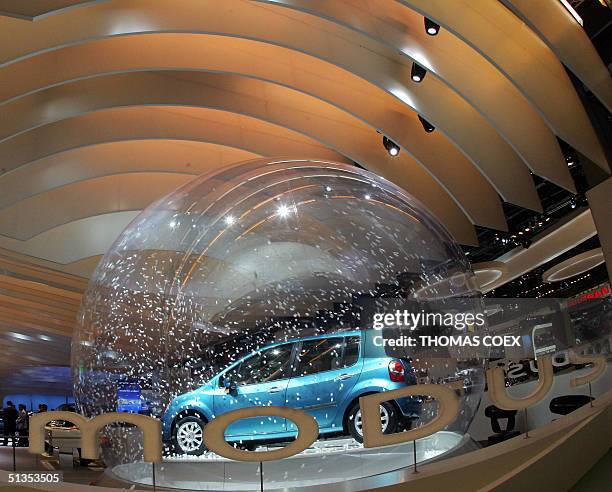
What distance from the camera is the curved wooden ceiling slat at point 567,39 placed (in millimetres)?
6816

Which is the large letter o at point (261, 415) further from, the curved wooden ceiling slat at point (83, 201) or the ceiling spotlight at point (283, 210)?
the curved wooden ceiling slat at point (83, 201)

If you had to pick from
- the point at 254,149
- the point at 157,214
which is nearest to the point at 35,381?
the point at 254,149

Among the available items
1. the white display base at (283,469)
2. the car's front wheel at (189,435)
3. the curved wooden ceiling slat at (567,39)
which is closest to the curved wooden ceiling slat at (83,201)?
the curved wooden ceiling slat at (567,39)

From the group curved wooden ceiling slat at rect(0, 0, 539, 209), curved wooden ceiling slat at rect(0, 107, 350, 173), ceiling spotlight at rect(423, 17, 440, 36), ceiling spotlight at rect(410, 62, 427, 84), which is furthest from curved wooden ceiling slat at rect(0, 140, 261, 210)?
ceiling spotlight at rect(423, 17, 440, 36)

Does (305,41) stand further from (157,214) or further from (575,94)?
(157,214)

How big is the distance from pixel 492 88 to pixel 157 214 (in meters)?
6.67

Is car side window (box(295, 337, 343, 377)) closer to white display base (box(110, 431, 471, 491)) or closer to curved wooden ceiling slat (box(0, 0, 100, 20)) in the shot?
white display base (box(110, 431, 471, 491))

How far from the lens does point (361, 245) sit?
312 cm

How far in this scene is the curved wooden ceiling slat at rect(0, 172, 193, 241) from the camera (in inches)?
523

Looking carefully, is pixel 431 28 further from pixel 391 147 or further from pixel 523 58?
pixel 391 147

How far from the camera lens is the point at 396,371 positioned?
2.94 meters

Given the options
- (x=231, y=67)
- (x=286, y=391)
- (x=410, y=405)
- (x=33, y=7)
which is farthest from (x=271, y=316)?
(x=231, y=67)

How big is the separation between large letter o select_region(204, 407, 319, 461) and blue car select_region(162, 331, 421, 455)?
5.7 inches

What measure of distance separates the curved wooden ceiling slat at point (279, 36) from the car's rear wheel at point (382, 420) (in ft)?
20.1
